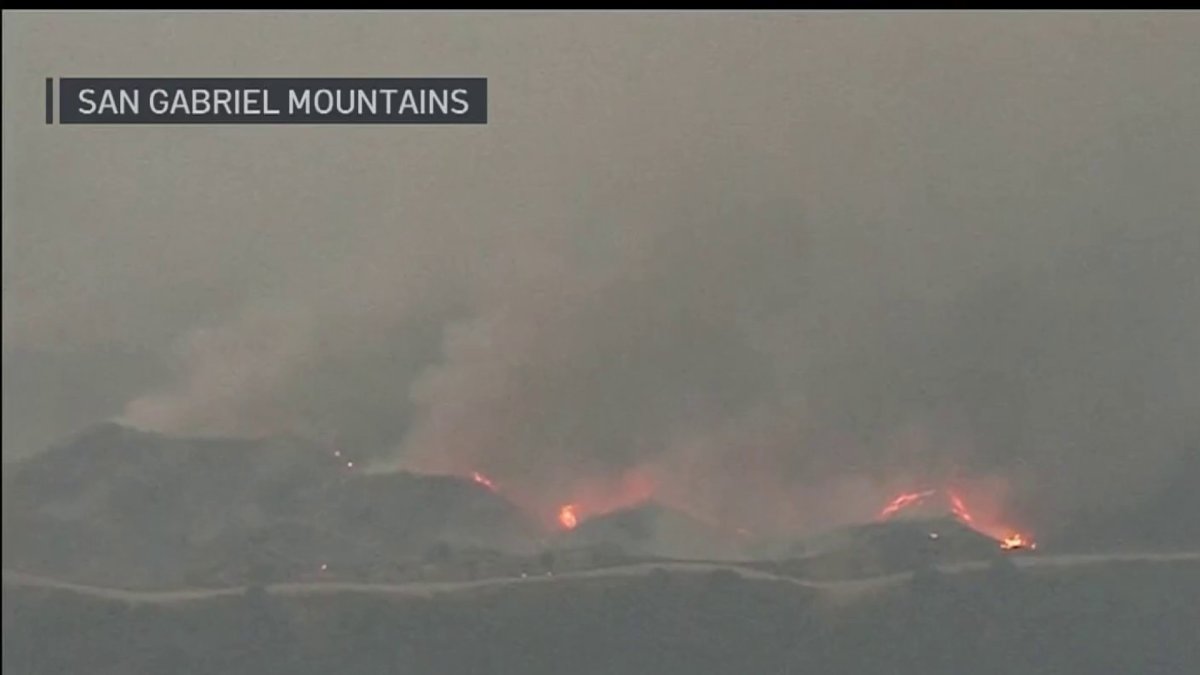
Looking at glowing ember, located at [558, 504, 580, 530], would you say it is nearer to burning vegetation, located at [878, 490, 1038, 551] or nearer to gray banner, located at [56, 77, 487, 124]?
burning vegetation, located at [878, 490, 1038, 551]

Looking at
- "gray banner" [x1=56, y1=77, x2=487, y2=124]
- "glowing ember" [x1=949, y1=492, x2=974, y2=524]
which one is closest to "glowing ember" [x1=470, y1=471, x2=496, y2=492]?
"gray banner" [x1=56, y1=77, x2=487, y2=124]

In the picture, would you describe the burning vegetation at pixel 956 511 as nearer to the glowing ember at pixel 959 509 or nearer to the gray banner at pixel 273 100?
the glowing ember at pixel 959 509

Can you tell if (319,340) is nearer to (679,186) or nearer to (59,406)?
(59,406)

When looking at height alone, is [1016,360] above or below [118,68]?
below
